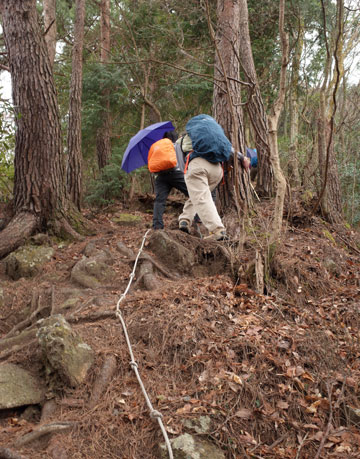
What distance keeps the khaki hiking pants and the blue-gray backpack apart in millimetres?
130

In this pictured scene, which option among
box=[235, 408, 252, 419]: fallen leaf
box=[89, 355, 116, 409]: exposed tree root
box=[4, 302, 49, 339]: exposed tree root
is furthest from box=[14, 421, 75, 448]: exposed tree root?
box=[4, 302, 49, 339]: exposed tree root

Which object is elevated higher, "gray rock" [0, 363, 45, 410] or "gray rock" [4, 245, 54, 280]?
"gray rock" [4, 245, 54, 280]

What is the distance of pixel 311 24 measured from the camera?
40.9ft

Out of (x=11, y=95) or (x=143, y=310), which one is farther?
(x=11, y=95)

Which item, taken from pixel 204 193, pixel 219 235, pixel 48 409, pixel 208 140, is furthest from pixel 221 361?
pixel 208 140

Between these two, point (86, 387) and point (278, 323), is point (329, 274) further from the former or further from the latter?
point (86, 387)

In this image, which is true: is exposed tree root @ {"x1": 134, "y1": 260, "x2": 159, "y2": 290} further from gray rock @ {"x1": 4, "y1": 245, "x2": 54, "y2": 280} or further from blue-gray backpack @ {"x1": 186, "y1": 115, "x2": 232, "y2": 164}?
blue-gray backpack @ {"x1": 186, "y1": 115, "x2": 232, "y2": 164}

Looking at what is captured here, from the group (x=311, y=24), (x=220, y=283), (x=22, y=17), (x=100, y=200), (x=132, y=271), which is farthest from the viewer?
(x=311, y=24)

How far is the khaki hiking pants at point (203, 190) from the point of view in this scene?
16.9ft

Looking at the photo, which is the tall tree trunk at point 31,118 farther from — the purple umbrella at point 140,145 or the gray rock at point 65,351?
the gray rock at point 65,351

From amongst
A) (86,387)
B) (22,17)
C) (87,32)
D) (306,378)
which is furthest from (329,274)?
(87,32)

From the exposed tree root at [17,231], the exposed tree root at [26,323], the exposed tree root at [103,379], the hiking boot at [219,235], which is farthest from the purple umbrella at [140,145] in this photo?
the exposed tree root at [103,379]

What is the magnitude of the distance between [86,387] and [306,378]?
1914mm

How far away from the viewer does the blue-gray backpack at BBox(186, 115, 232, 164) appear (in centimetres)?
500
